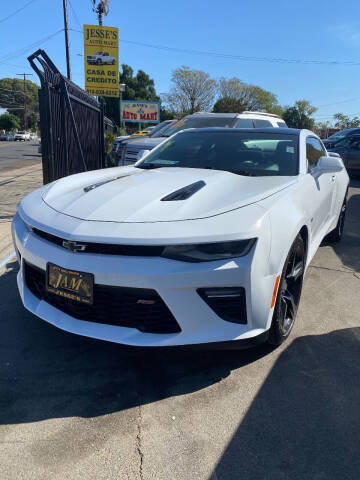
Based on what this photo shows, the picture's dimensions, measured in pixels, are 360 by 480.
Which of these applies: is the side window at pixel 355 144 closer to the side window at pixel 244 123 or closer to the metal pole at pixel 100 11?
the side window at pixel 244 123

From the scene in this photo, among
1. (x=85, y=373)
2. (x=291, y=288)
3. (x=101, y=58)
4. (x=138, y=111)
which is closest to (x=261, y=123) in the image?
(x=291, y=288)

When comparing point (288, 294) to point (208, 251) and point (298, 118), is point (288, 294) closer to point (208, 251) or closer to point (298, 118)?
point (208, 251)

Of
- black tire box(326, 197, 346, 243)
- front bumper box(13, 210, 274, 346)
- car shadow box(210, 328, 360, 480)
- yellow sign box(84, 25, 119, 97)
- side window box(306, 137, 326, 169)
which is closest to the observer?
car shadow box(210, 328, 360, 480)

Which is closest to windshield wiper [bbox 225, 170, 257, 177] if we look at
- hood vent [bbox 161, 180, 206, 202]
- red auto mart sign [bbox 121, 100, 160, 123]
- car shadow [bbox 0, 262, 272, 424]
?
hood vent [bbox 161, 180, 206, 202]

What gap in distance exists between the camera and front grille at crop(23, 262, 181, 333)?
6.92 ft

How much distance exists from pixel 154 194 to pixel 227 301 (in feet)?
3.09

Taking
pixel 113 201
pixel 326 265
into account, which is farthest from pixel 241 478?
pixel 326 265

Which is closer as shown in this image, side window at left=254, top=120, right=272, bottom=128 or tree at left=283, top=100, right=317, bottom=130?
side window at left=254, top=120, right=272, bottom=128

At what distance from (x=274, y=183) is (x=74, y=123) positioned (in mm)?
4540

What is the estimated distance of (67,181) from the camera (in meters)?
3.34

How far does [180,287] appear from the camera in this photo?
205cm

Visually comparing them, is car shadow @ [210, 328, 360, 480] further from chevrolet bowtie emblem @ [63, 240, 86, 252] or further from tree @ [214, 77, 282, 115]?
tree @ [214, 77, 282, 115]

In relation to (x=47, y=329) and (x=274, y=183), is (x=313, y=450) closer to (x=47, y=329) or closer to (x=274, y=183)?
(x=274, y=183)

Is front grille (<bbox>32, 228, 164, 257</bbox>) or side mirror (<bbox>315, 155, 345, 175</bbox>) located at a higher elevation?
side mirror (<bbox>315, 155, 345, 175</bbox>)
